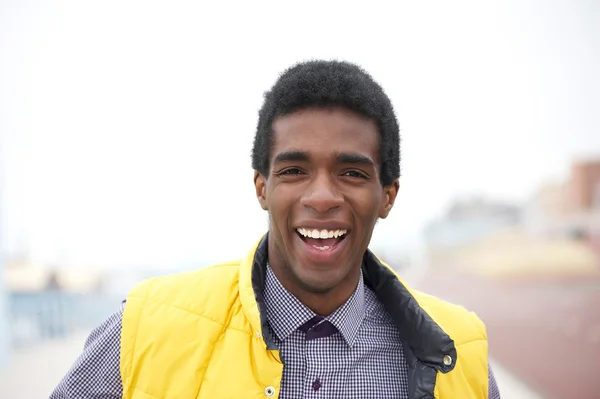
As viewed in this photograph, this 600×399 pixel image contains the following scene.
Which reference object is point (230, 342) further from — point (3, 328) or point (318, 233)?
point (3, 328)

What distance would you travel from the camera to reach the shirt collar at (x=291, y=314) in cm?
125

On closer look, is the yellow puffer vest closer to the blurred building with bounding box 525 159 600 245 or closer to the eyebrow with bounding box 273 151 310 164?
the eyebrow with bounding box 273 151 310 164

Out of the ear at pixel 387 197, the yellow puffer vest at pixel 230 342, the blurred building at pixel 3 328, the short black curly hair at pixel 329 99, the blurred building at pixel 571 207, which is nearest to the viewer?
the yellow puffer vest at pixel 230 342

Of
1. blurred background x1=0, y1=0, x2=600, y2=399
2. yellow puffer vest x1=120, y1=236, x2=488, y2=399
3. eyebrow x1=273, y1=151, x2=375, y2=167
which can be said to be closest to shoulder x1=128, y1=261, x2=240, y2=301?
yellow puffer vest x1=120, y1=236, x2=488, y2=399

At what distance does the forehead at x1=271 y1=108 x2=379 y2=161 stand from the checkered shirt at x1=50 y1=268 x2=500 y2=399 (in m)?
0.36

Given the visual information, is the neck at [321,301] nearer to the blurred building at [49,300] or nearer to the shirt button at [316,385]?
the shirt button at [316,385]

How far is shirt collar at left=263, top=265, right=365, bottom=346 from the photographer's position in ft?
4.09

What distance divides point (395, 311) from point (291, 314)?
314mm

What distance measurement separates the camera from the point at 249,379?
1129mm

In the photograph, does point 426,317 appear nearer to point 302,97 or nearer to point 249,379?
point 249,379

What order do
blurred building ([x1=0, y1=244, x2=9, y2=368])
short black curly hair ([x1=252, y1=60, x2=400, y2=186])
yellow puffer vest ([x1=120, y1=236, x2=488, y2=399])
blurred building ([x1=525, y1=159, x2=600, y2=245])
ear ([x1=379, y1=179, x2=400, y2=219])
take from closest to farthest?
yellow puffer vest ([x1=120, y1=236, x2=488, y2=399]), short black curly hair ([x1=252, y1=60, x2=400, y2=186]), ear ([x1=379, y1=179, x2=400, y2=219]), blurred building ([x1=0, y1=244, x2=9, y2=368]), blurred building ([x1=525, y1=159, x2=600, y2=245])

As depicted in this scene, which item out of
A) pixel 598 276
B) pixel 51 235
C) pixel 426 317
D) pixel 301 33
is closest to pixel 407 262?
pixel 598 276

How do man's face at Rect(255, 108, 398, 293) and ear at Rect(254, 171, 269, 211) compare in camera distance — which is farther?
ear at Rect(254, 171, 269, 211)

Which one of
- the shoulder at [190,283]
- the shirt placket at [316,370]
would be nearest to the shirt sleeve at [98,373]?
the shoulder at [190,283]
